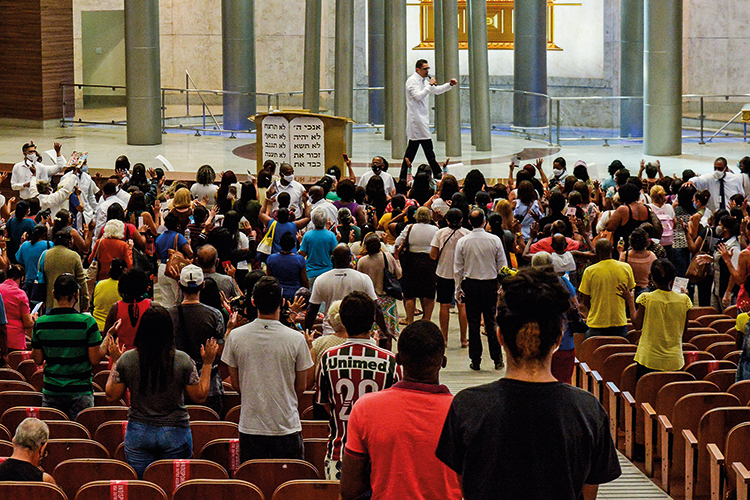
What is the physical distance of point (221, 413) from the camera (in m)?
6.93

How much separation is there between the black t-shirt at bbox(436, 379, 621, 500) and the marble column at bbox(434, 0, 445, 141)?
1646 centimetres

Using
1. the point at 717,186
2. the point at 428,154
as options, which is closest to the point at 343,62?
the point at 428,154

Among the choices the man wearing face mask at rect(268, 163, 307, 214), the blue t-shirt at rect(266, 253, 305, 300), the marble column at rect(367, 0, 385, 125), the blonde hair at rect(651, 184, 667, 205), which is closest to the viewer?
the blue t-shirt at rect(266, 253, 305, 300)

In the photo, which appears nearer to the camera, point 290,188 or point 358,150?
point 290,188

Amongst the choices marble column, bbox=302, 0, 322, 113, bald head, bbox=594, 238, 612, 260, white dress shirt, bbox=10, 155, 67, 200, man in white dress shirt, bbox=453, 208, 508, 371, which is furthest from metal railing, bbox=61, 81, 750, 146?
bald head, bbox=594, 238, 612, 260

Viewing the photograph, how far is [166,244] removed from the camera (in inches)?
372

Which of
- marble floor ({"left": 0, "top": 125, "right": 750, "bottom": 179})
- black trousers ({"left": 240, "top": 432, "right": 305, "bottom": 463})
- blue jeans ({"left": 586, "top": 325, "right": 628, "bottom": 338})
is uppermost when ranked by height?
marble floor ({"left": 0, "top": 125, "right": 750, "bottom": 179})

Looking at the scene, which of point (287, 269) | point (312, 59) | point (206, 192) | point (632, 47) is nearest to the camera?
point (287, 269)

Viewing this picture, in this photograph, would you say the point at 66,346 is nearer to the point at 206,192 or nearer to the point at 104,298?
the point at 104,298

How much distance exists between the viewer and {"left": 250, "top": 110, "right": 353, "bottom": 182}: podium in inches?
576

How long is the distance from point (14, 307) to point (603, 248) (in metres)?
4.78

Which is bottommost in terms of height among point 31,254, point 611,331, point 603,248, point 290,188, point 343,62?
point 611,331

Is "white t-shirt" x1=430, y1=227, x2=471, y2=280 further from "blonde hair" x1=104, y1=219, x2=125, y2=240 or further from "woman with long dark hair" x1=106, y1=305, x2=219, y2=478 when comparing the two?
"woman with long dark hair" x1=106, y1=305, x2=219, y2=478

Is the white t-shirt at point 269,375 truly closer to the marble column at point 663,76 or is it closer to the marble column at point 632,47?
the marble column at point 663,76
